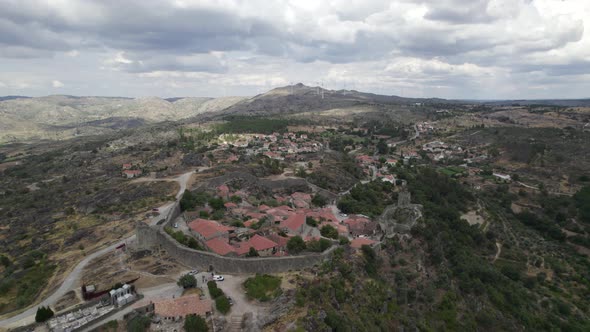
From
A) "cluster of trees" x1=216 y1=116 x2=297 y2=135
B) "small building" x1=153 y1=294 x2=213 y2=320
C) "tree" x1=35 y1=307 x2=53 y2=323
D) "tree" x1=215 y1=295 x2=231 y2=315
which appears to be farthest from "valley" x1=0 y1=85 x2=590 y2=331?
"cluster of trees" x1=216 y1=116 x2=297 y2=135

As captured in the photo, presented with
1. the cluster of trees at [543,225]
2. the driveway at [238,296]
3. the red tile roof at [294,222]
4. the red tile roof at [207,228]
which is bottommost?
the cluster of trees at [543,225]

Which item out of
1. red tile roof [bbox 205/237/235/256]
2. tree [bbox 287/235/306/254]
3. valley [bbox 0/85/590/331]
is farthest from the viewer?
tree [bbox 287/235/306/254]

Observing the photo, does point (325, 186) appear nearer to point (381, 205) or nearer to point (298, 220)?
point (381, 205)

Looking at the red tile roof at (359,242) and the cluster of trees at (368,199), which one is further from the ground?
the red tile roof at (359,242)

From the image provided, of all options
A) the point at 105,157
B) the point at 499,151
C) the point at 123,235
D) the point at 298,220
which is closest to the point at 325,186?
the point at 298,220

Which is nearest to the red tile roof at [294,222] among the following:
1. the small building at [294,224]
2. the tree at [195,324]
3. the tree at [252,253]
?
the small building at [294,224]

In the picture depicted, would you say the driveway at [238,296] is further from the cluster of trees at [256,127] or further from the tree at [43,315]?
the cluster of trees at [256,127]

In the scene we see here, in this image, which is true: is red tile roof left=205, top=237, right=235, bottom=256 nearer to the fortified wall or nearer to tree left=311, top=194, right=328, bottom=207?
the fortified wall
